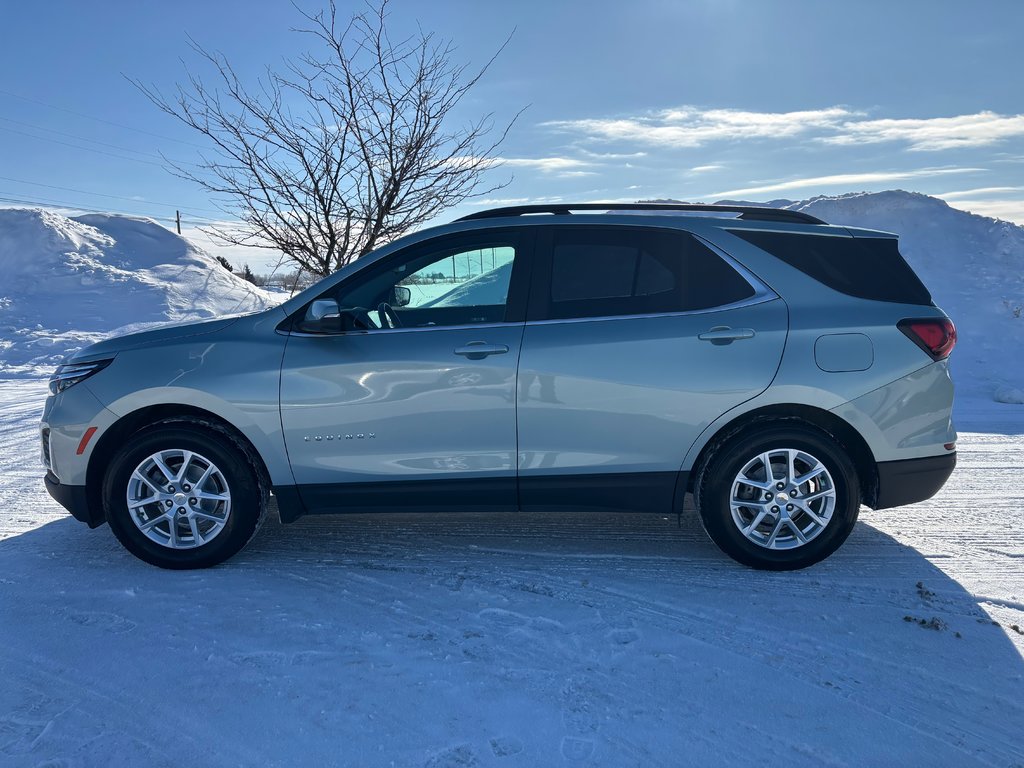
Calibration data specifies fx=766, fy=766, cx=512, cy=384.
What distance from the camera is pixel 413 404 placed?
4.08 metres

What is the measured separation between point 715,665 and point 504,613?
38.9 inches

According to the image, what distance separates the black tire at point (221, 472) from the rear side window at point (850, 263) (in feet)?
9.79

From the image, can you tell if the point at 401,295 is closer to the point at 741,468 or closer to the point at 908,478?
the point at 741,468

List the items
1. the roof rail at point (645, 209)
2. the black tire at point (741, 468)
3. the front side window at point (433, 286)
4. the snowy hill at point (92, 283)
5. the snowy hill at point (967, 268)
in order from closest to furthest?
the black tire at point (741, 468), the front side window at point (433, 286), the roof rail at point (645, 209), the snowy hill at point (967, 268), the snowy hill at point (92, 283)

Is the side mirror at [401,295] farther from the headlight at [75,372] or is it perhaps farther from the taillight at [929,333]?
the taillight at [929,333]

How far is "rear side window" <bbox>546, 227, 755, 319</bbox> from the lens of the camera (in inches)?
163

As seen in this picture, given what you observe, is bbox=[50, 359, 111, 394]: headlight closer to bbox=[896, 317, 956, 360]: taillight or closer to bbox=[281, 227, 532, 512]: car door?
bbox=[281, 227, 532, 512]: car door

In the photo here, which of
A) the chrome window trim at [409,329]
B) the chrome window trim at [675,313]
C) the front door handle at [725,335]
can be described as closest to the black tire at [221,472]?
the chrome window trim at [409,329]

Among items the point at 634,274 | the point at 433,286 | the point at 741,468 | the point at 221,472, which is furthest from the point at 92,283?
the point at 741,468

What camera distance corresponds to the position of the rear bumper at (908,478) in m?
4.05

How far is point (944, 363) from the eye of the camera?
4.09 metres

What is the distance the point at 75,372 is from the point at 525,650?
9.80 ft

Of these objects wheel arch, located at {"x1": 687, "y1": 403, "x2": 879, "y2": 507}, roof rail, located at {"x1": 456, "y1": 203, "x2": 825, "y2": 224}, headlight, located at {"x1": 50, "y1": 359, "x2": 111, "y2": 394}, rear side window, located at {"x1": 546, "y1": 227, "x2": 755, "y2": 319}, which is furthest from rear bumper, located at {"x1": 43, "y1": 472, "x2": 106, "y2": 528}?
wheel arch, located at {"x1": 687, "y1": 403, "x2": 879, "y2": 507}

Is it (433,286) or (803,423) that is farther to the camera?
(433,286)
